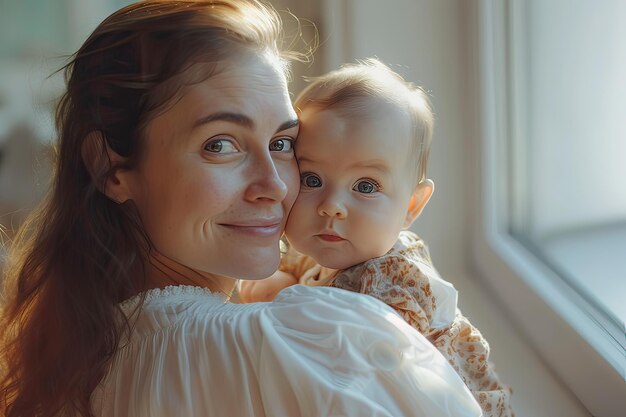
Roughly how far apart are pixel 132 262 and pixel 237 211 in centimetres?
20

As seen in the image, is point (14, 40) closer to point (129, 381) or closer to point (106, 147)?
point (106, 147)

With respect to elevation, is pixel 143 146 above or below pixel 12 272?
above

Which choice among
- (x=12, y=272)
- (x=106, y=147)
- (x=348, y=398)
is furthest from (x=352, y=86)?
(x=12, y=272)

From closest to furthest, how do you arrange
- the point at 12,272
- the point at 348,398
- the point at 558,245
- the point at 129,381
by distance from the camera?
1. the point at 348,398
2. the point at 129,381
3. the point at 12,272
4. the point at 558,245

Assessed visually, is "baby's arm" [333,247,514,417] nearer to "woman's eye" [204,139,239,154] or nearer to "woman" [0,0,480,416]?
"woman" [0,0,480,416]

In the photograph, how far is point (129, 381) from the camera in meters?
1.34

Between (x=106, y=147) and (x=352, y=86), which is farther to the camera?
(x=352, y=86)

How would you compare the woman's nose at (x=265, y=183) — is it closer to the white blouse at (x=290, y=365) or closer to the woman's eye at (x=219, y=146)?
the woman's eye at (x=219, y=146)

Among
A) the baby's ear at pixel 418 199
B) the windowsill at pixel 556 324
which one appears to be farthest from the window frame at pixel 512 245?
the baby's ear at pixel 418 199

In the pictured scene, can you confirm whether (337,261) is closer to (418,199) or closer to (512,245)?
(418,199)

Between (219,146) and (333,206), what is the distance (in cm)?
22

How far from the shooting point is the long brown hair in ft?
4.59

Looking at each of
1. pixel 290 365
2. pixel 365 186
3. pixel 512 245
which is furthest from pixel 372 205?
pixel 512 245

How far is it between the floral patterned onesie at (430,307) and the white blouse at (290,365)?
0.17m
